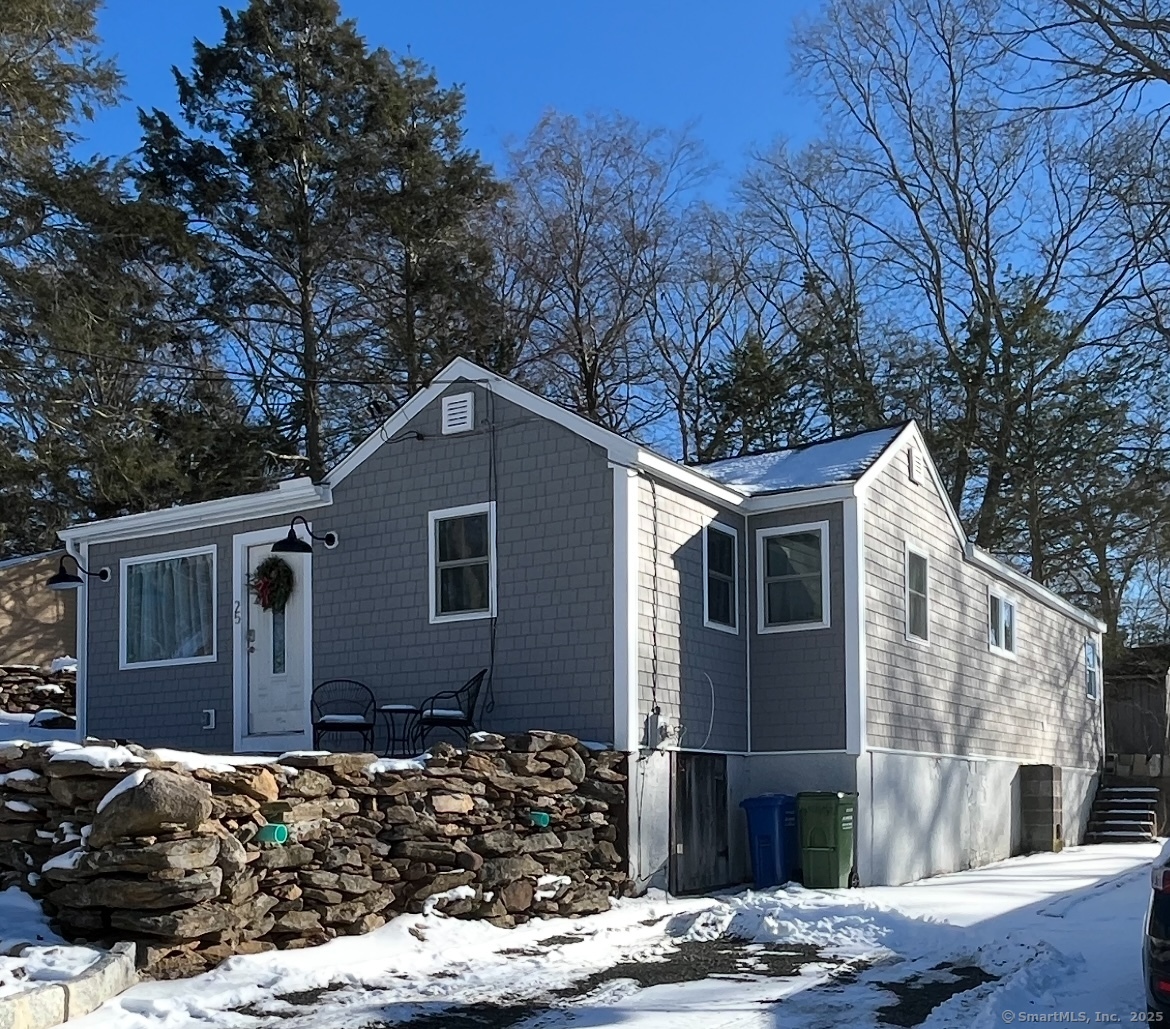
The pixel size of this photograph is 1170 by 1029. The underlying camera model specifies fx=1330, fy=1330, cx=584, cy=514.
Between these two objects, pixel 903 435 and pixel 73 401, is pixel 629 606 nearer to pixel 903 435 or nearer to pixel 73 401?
pixel 903 435

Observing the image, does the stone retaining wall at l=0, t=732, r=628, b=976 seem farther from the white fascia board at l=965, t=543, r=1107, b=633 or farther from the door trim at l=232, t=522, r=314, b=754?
the white fascia board at l=965, t=543, r=1107, b=633

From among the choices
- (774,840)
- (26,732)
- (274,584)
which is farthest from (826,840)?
(26,732)

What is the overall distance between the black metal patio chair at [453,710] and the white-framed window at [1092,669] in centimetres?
1436

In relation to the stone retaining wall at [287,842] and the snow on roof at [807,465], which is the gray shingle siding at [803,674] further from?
the stone retaining wall at [287,842]

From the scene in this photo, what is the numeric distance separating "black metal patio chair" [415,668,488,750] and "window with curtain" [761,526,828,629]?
3.11m

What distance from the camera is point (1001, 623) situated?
58.7 feet

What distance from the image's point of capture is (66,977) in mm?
6887

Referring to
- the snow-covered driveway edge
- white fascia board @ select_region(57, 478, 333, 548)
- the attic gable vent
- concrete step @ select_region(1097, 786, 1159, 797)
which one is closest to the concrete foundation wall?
concrete step @ select_region(1097, 786, 1159, 797)

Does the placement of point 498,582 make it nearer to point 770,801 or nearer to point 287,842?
point 770,801

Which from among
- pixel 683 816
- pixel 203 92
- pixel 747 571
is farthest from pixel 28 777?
pixel 203 92

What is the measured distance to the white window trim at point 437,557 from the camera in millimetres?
12219

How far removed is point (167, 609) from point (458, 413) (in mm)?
4382

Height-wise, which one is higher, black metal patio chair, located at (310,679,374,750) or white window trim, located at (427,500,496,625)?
white window trim, located at (427,500,496,625)

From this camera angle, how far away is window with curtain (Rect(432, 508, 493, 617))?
40.4ft
